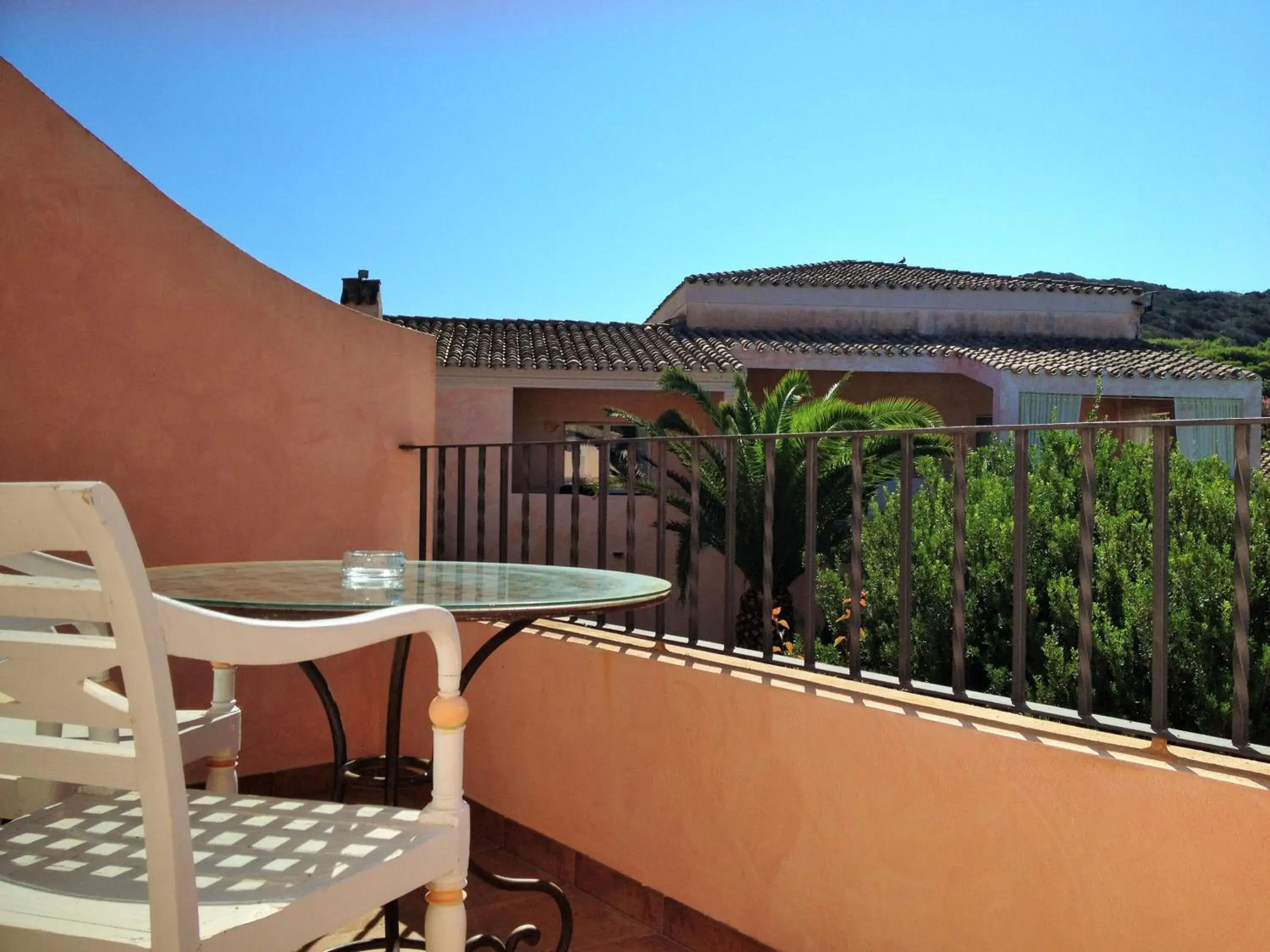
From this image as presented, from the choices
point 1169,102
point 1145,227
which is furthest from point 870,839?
point 1145,227

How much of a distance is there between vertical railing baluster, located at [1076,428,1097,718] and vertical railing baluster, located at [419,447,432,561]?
9.28 feet

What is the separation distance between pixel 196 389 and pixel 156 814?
2.73 meters

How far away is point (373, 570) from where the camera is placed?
7.52 ft

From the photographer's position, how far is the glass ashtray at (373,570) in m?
2.24

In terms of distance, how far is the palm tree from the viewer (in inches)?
424

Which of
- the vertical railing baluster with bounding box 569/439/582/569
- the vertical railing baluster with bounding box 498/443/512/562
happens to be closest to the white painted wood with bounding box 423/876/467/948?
the vertical railing baluster with bounding box 569/439/582/569

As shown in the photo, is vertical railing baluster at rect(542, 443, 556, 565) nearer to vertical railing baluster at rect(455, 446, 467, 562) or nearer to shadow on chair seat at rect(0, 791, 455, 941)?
vertical railing baluster at rect(455, 446, 467, 562)

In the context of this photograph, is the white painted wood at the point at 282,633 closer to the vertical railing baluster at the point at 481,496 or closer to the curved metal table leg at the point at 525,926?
the curved metal table leg at the point at 525,926

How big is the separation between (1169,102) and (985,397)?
32.7 ft

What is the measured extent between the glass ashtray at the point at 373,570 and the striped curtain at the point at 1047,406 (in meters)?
16.1

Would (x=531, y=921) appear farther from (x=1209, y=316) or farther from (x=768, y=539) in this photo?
(x=1209, y=316)

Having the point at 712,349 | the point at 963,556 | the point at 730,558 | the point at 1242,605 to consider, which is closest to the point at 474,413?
the point at 712,349

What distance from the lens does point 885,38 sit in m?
11.9

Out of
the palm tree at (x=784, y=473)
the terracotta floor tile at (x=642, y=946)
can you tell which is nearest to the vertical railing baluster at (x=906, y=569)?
the terracotta floor tile at (x=642, y=946)
